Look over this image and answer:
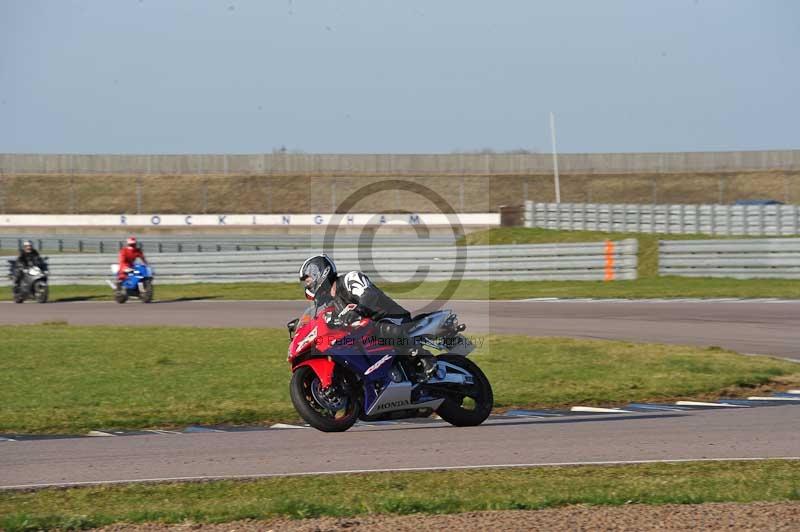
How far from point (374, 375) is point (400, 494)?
8.00 feet

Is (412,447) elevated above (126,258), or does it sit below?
below

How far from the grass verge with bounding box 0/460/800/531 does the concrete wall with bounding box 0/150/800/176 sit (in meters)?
53.1

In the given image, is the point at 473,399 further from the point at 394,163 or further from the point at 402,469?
the point at 394,163

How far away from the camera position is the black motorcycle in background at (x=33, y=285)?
26656 mm

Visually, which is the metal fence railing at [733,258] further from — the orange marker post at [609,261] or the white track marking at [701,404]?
the white track marking at [701,404]

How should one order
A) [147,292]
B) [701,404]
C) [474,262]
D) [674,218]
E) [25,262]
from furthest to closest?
[674,218] < [474,262] < [25,262] < [147,292] < [701,404]

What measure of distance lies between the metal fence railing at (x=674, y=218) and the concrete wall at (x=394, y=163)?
1016 inches

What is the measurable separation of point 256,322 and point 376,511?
13.9 m


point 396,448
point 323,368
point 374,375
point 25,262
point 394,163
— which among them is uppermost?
point 394,163

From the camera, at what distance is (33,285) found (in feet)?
87.7

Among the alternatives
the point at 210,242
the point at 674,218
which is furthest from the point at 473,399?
the point at 210,242

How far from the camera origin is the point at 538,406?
36.8 feet

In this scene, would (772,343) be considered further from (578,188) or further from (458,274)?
(578,188)

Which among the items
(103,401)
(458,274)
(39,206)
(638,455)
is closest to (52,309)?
(458,274)
